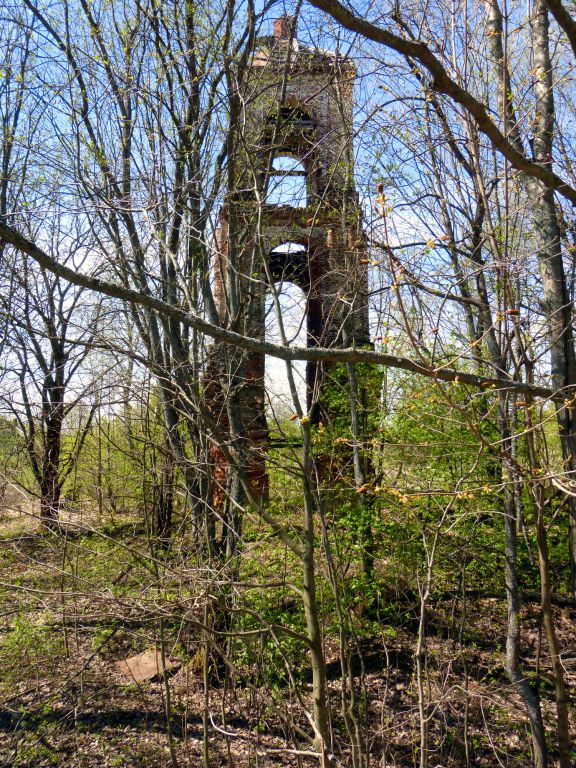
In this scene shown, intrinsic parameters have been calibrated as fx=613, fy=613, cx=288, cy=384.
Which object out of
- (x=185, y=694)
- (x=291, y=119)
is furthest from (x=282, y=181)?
(x=185, y=694)

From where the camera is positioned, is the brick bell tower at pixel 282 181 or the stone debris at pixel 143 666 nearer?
the brick bell tower at pixel 282 181

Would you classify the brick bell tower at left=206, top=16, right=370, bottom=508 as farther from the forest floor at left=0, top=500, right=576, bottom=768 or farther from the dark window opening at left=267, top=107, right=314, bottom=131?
the forest floor at left=0, top=500, right=576, bottom=768

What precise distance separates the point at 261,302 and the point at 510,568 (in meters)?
4.25

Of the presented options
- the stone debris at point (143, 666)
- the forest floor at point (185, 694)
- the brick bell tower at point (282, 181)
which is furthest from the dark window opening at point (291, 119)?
the stone debris at point (143, 666)

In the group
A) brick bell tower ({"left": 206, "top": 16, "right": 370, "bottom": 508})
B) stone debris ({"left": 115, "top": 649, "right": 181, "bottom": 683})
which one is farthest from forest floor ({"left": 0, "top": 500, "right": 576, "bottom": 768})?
brick bell tower ({"left": 206, "top": 16, "right": 370, "bottom": 508})

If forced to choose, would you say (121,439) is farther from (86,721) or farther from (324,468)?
(86,721)

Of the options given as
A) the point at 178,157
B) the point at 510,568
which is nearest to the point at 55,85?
the point at 178,157

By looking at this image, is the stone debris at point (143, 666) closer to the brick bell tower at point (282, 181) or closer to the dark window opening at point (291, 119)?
the brick bell tower at point (282, 181)

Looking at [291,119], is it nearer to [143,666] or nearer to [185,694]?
[185,694]

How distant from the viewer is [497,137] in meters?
2.68

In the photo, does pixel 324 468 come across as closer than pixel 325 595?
No

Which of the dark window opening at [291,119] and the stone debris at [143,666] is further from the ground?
the dark window opening at [291,119]

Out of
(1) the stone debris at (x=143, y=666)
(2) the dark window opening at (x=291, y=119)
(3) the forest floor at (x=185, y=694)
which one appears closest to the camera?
(3) the forest floor at (x=185, y=694)

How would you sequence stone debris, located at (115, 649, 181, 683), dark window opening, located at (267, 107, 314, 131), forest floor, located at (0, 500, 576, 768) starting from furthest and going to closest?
stone debris, located at (115, 649, 181, 683)
dark window opening, located at (267, 107, 314, 131)
forest floor, located at (0, 500, 576, 768)
